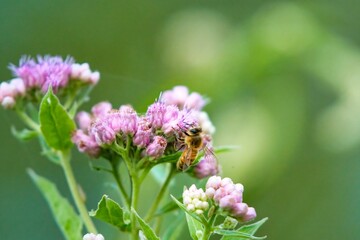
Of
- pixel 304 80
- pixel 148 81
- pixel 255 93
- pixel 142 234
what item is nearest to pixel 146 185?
pixel 255 93

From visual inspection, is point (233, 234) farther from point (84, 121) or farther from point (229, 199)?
point (84, 121)

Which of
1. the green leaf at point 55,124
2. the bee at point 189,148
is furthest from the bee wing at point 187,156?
the green leaf at point 55,124

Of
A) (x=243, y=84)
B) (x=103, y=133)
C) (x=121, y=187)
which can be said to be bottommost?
(x=121, y=187)

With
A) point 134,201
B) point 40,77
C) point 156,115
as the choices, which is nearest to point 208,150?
point 156,115

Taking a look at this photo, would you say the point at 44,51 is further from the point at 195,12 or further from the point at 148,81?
the point at 195,12

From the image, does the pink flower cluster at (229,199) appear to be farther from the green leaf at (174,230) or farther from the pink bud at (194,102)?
the pink bud at (194,102)

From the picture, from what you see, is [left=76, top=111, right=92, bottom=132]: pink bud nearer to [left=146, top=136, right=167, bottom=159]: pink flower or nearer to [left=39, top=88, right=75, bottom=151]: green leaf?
[left=39, top=88, right=75, bottom=151]: green leaf

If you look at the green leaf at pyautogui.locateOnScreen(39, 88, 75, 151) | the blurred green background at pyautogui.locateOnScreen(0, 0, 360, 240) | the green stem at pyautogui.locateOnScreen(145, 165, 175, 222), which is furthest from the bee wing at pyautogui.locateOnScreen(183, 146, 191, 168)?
the blurred green background at pyautogui.locateOnScreen(0, 0, 360, 240)
